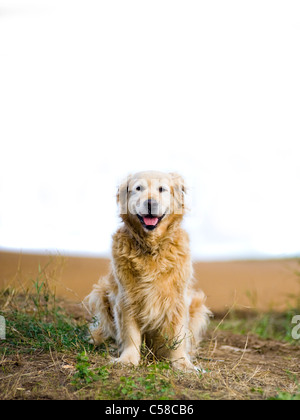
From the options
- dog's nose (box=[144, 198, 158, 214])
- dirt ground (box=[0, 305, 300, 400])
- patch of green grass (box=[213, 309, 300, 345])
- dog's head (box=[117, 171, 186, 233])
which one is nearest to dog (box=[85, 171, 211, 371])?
dog's head (box=[117, 171, 186, 233])

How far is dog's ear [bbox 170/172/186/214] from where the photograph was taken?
15.3 feet

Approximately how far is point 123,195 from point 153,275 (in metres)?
0.82

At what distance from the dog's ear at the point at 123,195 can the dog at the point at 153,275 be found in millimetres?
10

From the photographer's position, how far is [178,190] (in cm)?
473

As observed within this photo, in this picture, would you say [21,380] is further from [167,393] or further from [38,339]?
[167,393]

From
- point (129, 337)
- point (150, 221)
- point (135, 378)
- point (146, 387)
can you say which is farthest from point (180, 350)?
point (150, 221)

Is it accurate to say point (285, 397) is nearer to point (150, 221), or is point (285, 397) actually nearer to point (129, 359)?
point (129, 359)

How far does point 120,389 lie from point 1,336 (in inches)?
72.8

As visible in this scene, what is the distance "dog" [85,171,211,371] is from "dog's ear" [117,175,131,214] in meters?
0.01

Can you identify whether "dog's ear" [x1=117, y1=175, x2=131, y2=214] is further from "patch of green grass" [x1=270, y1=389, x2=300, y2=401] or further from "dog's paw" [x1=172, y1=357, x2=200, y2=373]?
"patch of green grass" [x1=270, y1=389, x2=300, y2=401]

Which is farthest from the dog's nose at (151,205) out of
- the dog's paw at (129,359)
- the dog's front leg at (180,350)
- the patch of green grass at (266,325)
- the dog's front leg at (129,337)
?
the patch of green grass at (266,325)

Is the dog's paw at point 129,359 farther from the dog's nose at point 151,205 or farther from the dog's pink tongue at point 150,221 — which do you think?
the dog's nose at point 151,205
